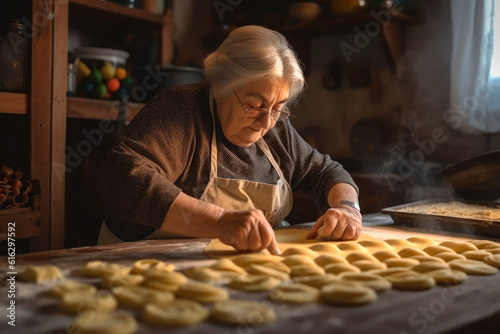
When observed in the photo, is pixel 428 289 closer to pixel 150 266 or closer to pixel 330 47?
pixel 150 266

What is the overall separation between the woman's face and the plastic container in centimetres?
126

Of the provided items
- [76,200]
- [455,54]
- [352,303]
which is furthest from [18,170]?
[455,54]

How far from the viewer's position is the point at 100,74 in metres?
2.92

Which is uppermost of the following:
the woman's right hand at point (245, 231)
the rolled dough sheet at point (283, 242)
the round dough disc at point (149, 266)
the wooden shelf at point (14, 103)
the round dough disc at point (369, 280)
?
the wooden shelf at point (14, 103)

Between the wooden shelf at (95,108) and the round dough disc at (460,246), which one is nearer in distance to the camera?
the round dough disc at (460,246)

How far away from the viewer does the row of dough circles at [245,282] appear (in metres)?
0.95

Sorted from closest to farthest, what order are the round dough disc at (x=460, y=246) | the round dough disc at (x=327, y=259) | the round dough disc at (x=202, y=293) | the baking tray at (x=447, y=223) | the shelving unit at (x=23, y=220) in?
the round dough disc at (x=202, y=293), the round dough disc at (x=327, y=259), the round dough disc at (x=460, y=246), the baking tray at (x=447, y=223), the shelving unit at (x=23, y=220)

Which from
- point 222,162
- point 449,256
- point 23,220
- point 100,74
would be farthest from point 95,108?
point 449,256

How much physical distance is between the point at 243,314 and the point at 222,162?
1.04m

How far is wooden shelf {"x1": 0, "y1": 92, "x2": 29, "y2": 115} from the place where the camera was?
2.46 meters

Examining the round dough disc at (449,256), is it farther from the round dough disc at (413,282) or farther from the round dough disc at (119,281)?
the round dough disc at (119,281)

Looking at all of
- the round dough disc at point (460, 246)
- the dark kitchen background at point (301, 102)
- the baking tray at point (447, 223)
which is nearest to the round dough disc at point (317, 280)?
the round dough disc at point (460, 246)

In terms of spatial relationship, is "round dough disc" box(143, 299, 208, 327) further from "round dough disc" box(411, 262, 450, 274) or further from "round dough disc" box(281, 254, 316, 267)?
"round dough disc" box(411, 262, 450, 274)

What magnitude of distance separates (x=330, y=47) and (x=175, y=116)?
2.06 metres
